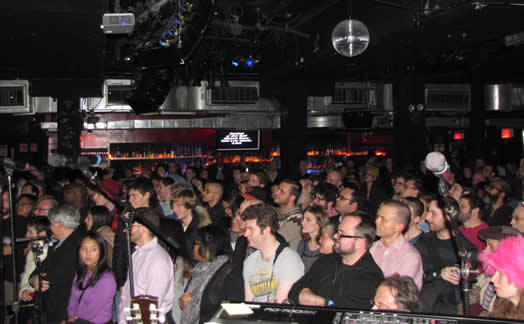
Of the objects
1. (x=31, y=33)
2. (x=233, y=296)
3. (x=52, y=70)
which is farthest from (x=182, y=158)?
(x=233, y=296)

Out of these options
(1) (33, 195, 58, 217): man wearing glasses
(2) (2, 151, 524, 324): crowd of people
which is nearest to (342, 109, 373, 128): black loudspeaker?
(2) (2, 151, 524, 324): crowd of people

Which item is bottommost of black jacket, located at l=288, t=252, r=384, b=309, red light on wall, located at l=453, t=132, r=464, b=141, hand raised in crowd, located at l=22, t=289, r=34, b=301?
hand raised in crowd, located at l=22, t=289, r=34, b=301

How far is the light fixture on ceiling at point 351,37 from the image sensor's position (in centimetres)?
506

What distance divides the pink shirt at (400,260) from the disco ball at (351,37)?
2.51 m

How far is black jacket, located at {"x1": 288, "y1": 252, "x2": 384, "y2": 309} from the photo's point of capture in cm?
255

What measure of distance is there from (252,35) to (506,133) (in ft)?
40.1

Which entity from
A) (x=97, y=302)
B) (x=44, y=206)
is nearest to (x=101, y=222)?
(x=44, y=206)

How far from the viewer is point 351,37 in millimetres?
5051

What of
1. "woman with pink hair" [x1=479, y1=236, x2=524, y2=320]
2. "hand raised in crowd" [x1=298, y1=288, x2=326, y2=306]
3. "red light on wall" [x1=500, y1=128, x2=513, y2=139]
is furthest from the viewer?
"red light on wall" [x1=500, y1=128, x2=513, y2=139]

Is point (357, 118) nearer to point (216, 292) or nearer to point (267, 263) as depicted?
point (267, 263)

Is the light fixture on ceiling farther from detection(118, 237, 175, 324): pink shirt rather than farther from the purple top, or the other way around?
the purple top

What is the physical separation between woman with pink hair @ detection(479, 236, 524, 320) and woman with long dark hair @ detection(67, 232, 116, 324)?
234 centimetres

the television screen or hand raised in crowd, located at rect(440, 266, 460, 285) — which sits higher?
the television screen

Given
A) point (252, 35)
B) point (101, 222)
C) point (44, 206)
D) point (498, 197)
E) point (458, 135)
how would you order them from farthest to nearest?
point (458, 135), point (252, 35), point (498, 197), point (44, 206), point (101, 222)
